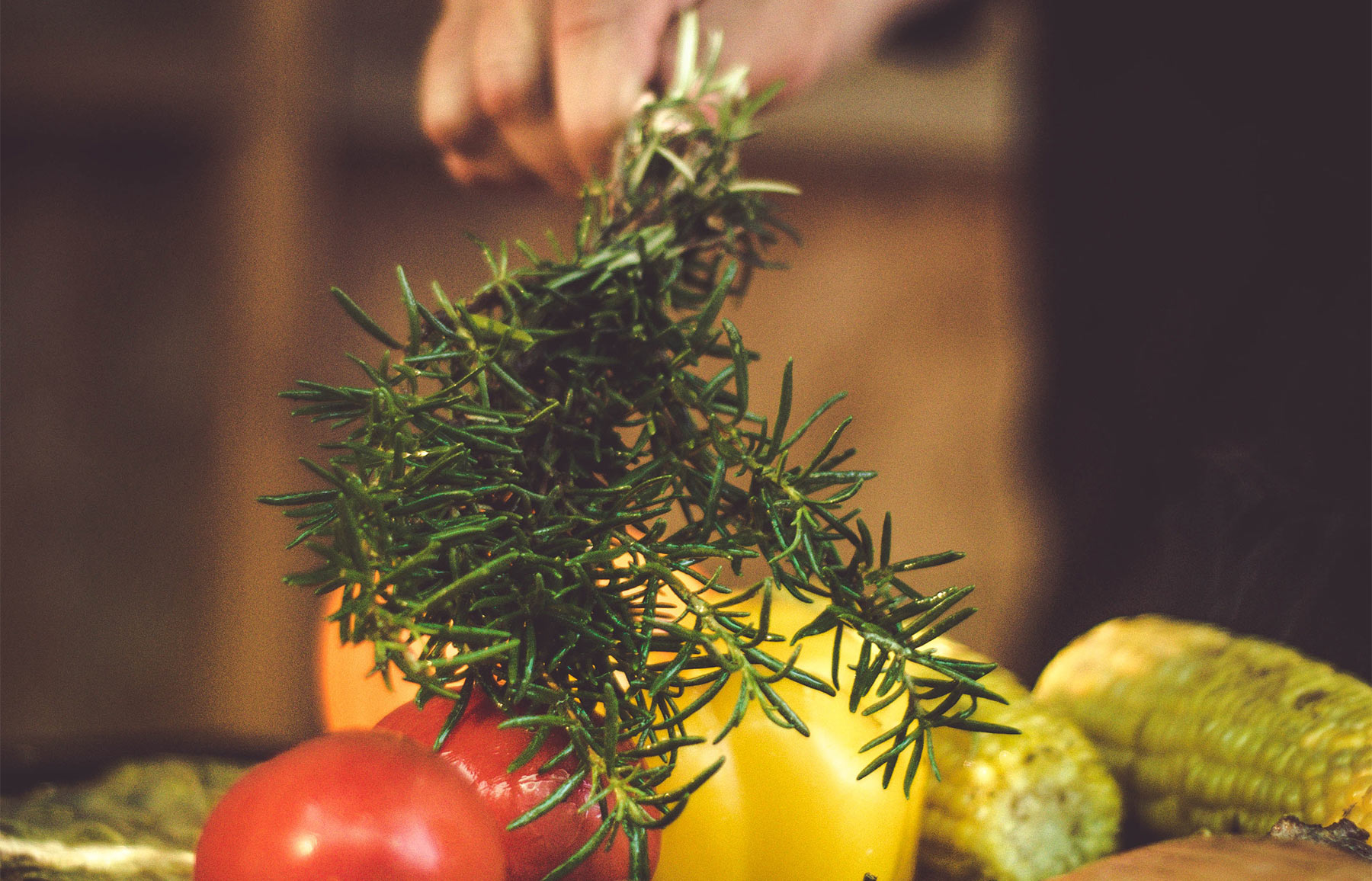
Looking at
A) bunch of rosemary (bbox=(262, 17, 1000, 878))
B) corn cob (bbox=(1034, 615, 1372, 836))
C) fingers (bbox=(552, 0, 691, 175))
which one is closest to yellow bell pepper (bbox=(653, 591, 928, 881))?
bunch of rosemary (bbox=(262, 17, 1000, 878))

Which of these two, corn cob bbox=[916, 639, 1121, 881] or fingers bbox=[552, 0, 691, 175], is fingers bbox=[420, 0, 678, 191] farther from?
corn cob bbox=[916, 639, 1121, 881]

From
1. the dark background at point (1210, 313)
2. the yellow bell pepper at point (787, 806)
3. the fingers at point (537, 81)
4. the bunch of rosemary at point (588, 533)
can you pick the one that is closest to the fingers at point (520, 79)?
the fingers at point (537, 81)

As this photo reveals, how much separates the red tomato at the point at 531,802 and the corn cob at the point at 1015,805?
143 mm

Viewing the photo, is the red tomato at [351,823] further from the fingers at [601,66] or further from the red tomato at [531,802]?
the fingers at [601,66]

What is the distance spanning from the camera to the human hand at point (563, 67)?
18.3 inches

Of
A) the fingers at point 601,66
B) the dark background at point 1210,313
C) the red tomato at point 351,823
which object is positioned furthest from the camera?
the dark background at point 1210,313

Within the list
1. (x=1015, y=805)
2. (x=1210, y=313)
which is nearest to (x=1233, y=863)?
(x=1015, y=805)

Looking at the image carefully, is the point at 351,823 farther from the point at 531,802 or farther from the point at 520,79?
the point at 520,79

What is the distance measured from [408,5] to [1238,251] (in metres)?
0.89

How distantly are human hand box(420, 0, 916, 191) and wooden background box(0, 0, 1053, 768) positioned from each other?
45 cm

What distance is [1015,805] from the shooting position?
350 millimetres

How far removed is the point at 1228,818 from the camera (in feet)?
1.16

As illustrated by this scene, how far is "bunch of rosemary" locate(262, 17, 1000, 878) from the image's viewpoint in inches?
9.3

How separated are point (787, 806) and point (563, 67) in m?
0.35
